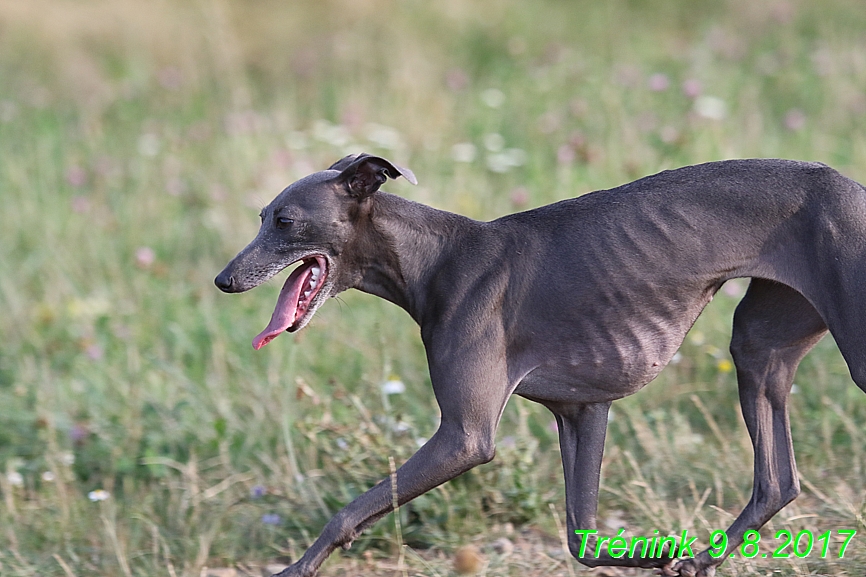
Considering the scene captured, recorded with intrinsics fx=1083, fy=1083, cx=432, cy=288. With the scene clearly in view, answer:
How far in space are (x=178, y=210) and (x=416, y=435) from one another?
12.1ft

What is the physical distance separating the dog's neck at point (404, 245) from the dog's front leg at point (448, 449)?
1.10 feet

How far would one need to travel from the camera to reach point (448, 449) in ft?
10.8

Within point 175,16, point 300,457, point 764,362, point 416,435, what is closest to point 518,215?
point 764,362

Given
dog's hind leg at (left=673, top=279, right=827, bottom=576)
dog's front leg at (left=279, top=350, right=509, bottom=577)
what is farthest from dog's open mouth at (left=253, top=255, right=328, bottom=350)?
dog's hind leg at (left=673, top=279, right=827, bottom=576)

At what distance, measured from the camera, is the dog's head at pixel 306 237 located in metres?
3.37

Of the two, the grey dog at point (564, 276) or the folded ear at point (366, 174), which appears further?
the folded ear at point (366, 174)

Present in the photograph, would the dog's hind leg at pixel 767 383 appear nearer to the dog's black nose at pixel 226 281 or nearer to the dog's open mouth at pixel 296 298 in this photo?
the dog's open mouth at pixel 296 298

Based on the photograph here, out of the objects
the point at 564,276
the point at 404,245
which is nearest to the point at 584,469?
the point at 564,276

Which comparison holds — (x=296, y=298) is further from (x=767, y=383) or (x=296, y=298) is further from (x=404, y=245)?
(x=767, y=383)

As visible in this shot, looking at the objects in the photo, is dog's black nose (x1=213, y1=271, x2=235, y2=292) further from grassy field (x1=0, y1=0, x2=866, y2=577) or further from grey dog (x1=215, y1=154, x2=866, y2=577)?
grassy field (x1=0, y1=0, x2=866, y2=577)

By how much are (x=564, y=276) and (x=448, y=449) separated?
2.13 feet


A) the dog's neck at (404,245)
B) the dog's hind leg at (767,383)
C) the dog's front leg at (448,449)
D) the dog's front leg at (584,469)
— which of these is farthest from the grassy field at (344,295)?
the dog's neck at (404,245)

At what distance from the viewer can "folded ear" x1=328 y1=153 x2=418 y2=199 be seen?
131 inches

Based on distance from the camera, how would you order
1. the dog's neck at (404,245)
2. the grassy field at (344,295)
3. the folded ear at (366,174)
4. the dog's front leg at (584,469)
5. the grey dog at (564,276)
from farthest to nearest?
the grassy field at (344,295) → the dog's front leg at (584,469) → the dog's neck at (404,245) → the folded ear at (366,174) → the grey dog at (564,276)
